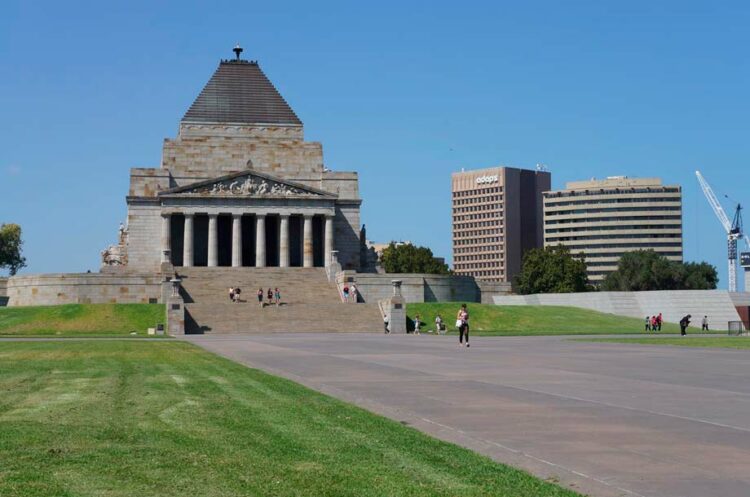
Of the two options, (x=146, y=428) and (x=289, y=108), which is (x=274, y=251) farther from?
Result: (x=146, y=428)

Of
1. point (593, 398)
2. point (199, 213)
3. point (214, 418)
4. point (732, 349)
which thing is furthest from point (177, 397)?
point (199, 213)

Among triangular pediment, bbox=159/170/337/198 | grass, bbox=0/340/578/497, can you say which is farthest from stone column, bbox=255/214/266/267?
grass, bbox=0/340/578/497

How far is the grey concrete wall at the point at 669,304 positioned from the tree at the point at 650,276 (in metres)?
48.7

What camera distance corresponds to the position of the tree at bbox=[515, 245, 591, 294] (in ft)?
424

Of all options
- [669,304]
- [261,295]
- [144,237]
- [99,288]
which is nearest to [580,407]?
[261,295]

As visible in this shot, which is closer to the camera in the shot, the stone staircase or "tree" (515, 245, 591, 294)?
the stone staircase

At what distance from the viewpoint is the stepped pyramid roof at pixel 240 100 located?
111188mm

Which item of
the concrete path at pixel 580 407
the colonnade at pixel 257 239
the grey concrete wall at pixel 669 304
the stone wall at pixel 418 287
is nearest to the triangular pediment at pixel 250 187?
the colonnade at pixel 257 239

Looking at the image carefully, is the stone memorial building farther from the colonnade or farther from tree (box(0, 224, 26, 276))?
tree (box(0, 224, 26, 276))

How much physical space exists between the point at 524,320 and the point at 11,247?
4490 inches

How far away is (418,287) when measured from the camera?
3526 inches

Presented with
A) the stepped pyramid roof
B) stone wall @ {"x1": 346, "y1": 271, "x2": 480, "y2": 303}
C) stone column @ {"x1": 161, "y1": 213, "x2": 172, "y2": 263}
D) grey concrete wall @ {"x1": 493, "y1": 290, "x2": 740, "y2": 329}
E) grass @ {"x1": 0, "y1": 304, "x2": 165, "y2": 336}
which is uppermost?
the stepped pyramid roof

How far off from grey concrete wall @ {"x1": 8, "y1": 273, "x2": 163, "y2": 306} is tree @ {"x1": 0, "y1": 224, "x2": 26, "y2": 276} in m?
83.9

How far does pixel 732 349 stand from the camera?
144 feet
